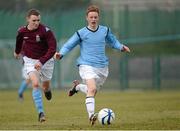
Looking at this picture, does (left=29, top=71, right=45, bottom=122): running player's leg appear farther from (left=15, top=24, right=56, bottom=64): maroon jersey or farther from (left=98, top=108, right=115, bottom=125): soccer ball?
(left=98, top=108, right=115, bottom=125): soccer ball

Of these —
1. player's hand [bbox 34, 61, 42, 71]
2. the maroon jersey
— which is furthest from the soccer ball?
the maroon jersey

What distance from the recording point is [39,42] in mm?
15930

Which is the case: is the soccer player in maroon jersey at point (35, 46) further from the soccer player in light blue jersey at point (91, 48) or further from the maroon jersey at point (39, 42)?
the soccer player in light blue jersey at point (91, 48)

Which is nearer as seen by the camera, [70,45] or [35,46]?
[70,45]

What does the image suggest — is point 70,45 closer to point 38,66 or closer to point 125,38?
point 38,66

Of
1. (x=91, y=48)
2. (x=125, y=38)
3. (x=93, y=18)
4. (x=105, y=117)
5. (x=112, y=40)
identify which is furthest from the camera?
(x=125, y=38)

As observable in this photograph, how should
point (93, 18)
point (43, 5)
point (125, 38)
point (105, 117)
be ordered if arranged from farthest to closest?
point (43, 5) < point (125, 38) < point (93, 18) < point (105, 117)

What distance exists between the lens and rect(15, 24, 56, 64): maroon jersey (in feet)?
51.7

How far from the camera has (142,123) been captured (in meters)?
14.1

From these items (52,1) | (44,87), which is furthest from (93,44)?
(52,1)

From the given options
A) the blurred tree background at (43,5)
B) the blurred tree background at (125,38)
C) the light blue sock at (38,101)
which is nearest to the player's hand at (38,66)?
the light blue sock at (38,101)

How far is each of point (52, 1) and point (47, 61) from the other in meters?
21.2

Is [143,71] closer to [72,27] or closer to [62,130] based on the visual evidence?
[72,27]

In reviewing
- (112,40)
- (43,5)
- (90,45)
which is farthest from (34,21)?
(43,5)
